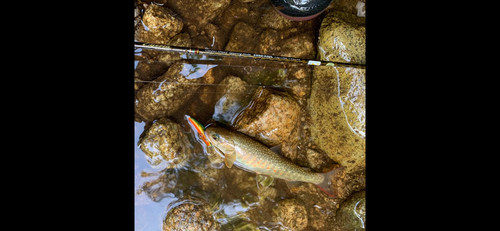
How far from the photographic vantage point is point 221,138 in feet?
10.6

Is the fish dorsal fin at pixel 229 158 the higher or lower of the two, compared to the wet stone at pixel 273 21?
lower

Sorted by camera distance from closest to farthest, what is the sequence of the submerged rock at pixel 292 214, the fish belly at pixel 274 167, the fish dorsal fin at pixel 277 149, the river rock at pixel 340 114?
the fish belly at pixel 274 167 → the river rock at pixel 340 114 → the fish dorsal fin at pixel 277 149 → the submerged rock at pixel 292 214

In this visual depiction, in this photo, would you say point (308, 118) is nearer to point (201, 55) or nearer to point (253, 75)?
point (253, 75)

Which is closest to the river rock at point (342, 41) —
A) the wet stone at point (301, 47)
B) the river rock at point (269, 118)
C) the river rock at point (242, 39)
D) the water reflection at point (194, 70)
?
the wet stone at point (301, 47)

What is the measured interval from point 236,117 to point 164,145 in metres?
0.99

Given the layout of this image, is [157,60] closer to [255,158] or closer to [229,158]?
[229,158]

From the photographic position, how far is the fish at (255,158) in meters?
3.25

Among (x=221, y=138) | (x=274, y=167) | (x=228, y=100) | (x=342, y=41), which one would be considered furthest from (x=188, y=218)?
(x=342, y=41)

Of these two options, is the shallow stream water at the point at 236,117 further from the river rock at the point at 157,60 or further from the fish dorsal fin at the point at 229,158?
the fish dorsal fin at the point at 229,158

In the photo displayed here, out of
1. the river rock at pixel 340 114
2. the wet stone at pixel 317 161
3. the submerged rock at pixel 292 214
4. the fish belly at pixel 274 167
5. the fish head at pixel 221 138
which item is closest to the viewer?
the fish head at pixel 221 138

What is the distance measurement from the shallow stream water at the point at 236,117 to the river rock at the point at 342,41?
3.6 inches

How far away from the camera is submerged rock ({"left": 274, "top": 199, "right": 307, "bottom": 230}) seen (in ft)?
12.1

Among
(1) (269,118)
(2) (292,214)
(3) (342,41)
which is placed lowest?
(2) (292,214)
